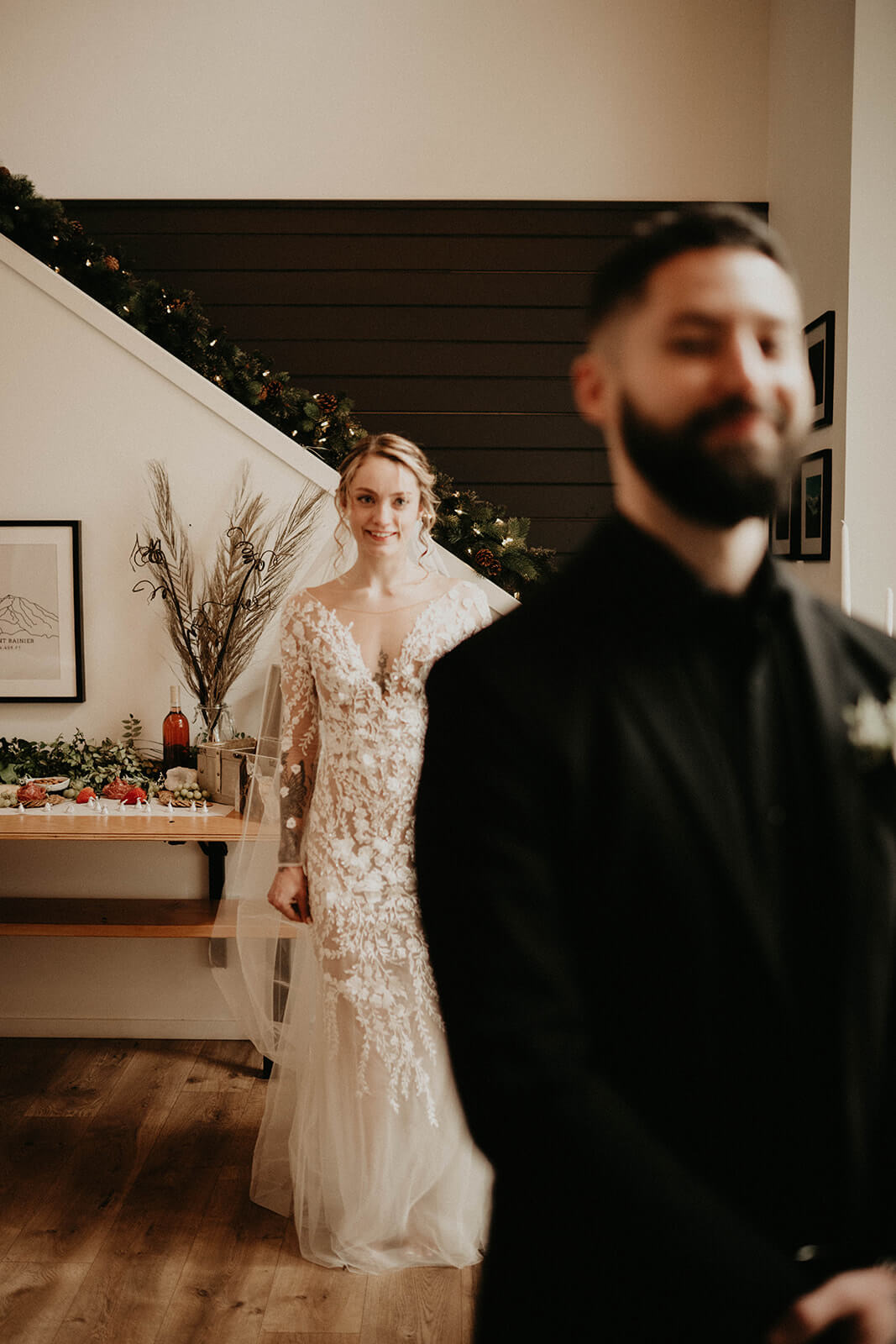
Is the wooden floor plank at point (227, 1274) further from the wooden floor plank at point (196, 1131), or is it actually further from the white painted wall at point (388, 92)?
the white painted wall at point (388, 92)

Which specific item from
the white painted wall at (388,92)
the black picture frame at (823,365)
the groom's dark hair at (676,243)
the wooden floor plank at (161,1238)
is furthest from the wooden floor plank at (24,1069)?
the white painted wall at (388,92)

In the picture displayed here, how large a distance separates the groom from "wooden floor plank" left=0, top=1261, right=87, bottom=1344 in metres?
1.84

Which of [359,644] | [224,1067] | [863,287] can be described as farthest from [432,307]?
[224,1067]

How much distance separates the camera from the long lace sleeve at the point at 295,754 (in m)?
2.52

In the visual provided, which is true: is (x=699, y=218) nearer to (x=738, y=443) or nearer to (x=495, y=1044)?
(x=738, y=443)

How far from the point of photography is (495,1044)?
782 mm

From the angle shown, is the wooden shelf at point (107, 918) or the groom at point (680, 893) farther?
the wooden shelf at point (107, 918)

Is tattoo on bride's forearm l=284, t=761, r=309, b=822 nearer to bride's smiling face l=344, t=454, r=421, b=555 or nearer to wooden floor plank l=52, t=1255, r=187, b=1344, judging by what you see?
bride's smiling face l=344, t=454, r=421, b=555

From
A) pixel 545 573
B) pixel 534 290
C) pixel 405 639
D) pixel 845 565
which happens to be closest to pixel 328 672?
pixel 405 639

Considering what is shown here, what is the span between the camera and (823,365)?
345 centimetres

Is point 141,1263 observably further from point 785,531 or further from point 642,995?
point 785,531

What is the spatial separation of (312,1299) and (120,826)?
1.49 m

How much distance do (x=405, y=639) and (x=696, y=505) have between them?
5.45 ft

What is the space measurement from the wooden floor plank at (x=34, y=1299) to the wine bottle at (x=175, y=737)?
161 cm
